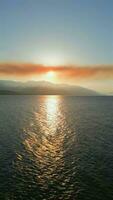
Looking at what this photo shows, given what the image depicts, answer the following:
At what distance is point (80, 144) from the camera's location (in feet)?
245

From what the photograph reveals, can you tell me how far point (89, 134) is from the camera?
91.9 metres

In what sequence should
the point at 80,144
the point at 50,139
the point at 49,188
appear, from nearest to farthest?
the point at 49,188, the point at 80,144, the point at 50,139

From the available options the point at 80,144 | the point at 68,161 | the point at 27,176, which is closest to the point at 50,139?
the point at 80,144

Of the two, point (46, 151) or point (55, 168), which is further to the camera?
point (46, 151)

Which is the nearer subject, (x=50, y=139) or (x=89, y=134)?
(x=50, y=139)

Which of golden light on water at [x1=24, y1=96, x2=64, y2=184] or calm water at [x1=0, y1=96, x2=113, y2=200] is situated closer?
calm water at [x1=0, y1=96, x2=113, y2=200]

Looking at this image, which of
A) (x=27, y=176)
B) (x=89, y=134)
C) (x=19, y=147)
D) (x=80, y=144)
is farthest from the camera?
(x=89, y=134)

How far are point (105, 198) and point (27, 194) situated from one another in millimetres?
12129

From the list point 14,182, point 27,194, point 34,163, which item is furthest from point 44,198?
point 34,163

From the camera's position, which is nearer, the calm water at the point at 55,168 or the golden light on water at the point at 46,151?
the calm water at the point at 55,168

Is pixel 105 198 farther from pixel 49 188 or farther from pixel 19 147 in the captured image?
pixel 19 147

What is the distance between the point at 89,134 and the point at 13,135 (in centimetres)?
2597

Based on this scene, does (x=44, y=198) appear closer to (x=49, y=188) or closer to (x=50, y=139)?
(x=49, y=188)

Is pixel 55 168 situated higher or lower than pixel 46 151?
lower
